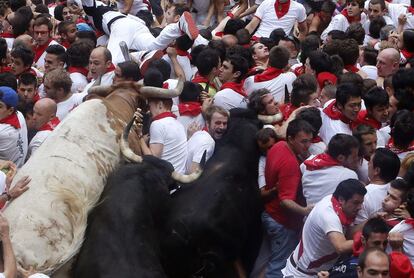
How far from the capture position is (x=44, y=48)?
15953 mm

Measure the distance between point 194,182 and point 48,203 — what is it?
1898mm

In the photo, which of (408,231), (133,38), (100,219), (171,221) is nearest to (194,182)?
(171,221)

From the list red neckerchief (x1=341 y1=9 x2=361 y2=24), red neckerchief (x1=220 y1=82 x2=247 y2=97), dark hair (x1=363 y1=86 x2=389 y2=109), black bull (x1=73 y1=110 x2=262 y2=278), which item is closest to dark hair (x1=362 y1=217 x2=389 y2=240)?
black bull (x1=73 y1=110 x2=262 y2=278)

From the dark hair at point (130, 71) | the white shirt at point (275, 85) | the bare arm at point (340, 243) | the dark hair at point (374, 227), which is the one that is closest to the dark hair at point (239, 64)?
the white shirt at point (275, 85)

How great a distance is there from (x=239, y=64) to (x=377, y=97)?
6.66ft

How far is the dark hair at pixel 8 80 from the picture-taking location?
12961 mm

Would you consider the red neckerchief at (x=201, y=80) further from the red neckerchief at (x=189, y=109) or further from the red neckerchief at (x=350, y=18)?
the red neckerchief at (x=350, y=18)

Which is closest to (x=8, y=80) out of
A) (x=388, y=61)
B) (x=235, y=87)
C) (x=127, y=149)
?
(x=127, y=149)

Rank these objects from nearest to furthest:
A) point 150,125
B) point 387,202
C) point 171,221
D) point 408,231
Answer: point 408,231 < point 387,202 < point 171,221 < point 150,125

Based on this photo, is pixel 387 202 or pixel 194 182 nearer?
pixel 387 202

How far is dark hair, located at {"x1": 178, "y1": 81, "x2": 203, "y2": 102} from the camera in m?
12.6

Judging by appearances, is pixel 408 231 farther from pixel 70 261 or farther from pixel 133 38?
pixel 133 38

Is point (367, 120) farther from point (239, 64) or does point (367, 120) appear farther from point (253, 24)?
point (253, 24)

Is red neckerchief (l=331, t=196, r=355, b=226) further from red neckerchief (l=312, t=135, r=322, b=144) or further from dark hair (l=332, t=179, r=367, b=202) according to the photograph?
red neckerchief (l=312, t=135, r=322, b=144)
